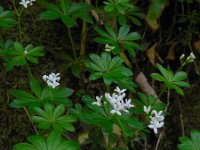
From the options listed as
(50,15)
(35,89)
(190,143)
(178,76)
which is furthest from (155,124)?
(50,15)

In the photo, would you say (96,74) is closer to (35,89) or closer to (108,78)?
(108,78)

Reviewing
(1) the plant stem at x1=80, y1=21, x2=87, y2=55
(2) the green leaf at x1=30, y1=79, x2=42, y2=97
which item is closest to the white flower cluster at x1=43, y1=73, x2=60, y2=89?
(2) the green leaf at x1=30, y1=79, x2=42, y2=97

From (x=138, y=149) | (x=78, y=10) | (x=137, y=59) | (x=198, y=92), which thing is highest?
(x=78, y=10)

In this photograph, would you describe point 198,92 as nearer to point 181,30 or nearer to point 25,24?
point 181,30

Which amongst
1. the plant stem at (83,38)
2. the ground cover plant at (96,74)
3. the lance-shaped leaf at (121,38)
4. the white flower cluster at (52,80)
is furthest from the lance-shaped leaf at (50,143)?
the plant stem at (83,38)

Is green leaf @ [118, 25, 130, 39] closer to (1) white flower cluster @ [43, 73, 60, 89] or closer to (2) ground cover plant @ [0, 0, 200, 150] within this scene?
(2) ground cover plant @ [0, 0, 200, 150]

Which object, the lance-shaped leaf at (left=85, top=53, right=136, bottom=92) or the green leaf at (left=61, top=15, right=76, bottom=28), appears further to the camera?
the green leaf at (left=61, top=15, right=76, bottom=28)

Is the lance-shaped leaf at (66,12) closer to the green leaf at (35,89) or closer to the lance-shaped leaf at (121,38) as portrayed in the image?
the lance-shaped leaf at (121,38)

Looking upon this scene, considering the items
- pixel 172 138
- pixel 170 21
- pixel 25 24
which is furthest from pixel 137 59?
pixel 25 24

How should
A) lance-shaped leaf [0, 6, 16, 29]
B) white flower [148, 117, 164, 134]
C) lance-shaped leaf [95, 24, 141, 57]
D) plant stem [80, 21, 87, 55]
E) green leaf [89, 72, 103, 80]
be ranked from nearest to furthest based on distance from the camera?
white flower [148, 117, 164, 134] → green leaf [89, 72, 103, 80] → lance-shaped leaf [0, 6, 16, 29] → lance-shaped leaf [95, 24, 141, 57] → plant stem [80, 21, 87, 55]
